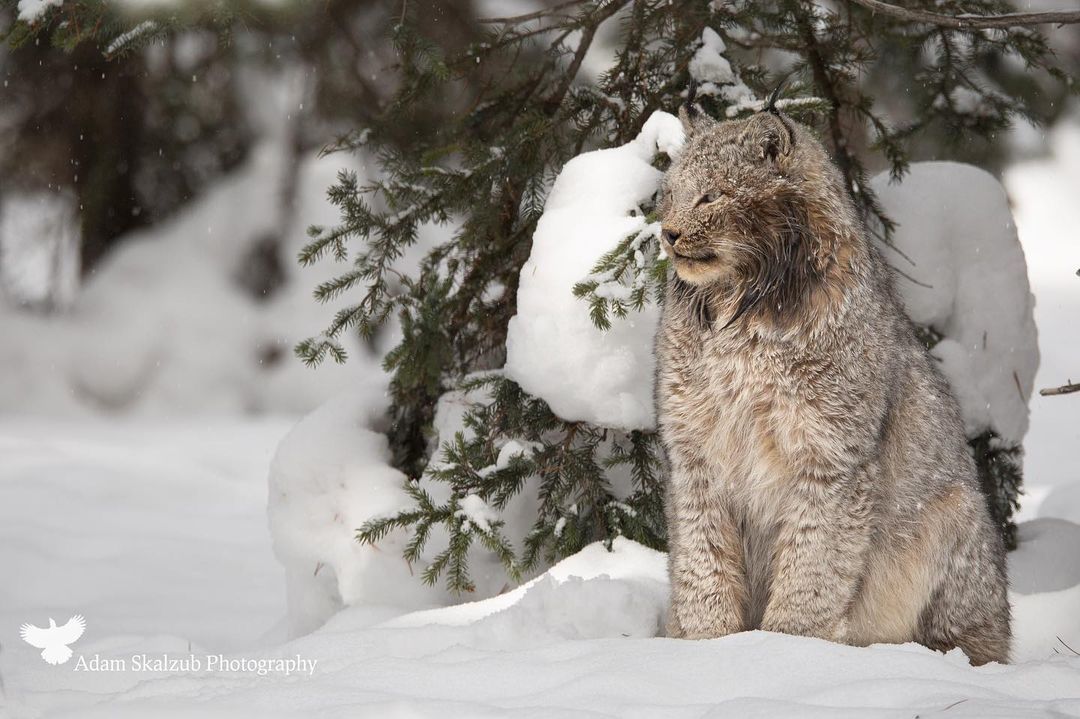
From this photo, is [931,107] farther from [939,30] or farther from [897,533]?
[897,533]

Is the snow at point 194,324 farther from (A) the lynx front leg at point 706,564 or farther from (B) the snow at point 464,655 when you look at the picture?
(A) the lynx front leg at point 706,564

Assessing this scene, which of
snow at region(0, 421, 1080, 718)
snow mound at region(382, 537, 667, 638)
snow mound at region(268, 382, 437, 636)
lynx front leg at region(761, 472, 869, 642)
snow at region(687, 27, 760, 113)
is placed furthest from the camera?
snow mound at region(268, 382, 437, 636)

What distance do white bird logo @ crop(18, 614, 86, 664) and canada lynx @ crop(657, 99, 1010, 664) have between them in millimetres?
2316

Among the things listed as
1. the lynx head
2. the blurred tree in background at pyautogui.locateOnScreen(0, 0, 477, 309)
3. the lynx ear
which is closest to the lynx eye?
the lynx head

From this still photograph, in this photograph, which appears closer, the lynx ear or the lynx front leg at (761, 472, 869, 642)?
the lynx ear

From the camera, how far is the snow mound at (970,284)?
4.76 meters

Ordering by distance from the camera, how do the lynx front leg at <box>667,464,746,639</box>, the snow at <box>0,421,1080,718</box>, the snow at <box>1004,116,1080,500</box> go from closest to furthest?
the snow at <box>0,421,1080,718</box> → the lynx front leg at <box>667,464,746,639</box> → the snow at <box>1004,116,1080,500</box>

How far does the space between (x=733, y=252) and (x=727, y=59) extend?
154 centimetres

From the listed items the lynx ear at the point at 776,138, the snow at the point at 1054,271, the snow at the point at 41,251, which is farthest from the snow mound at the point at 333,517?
the snow at the point at 1054,271

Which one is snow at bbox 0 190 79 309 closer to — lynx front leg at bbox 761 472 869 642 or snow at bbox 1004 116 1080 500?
lynx front leg at bbox 761 472 869 642

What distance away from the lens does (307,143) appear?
983 cm

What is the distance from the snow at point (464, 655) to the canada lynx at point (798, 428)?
0.31 m

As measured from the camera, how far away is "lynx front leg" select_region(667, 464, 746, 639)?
10.9 feet

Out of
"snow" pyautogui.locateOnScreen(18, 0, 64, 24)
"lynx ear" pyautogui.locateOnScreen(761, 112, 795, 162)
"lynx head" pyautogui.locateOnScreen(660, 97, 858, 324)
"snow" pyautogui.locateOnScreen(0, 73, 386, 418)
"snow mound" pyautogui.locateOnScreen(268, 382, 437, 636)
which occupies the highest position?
"snow" pyautogui.locateOnScreen(0, 73, 386, 418)
